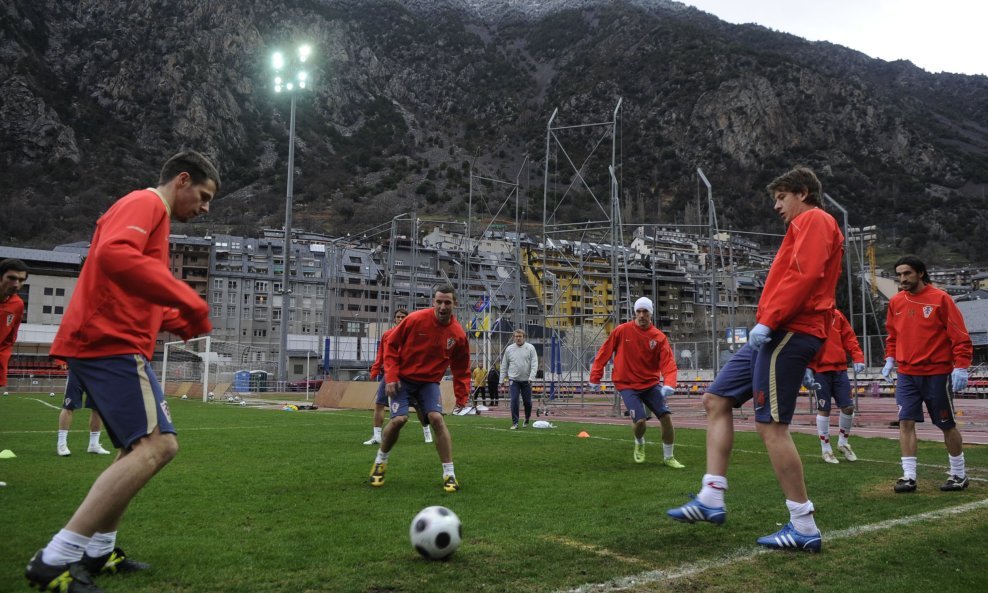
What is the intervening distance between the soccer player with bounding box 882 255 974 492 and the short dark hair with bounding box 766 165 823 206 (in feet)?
9.23

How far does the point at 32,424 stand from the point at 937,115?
8533 inches

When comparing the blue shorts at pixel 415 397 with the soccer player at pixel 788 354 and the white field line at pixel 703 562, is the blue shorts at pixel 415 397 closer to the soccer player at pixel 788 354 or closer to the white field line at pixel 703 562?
the white field line at pixel 703 562

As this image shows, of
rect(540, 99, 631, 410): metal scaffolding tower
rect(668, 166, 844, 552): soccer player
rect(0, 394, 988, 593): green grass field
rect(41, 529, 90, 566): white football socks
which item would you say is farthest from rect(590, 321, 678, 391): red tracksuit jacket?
rect(540, 99, 631, 410): metal scaffolding tower

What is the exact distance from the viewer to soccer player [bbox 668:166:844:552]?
408cm

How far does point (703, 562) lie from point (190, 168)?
3.41 metres

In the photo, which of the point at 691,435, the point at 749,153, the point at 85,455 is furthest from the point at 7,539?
the point at 749,153

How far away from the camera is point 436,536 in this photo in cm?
384

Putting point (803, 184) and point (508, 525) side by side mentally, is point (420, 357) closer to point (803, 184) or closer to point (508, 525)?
point (508, 525)

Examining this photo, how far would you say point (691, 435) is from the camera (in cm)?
1312

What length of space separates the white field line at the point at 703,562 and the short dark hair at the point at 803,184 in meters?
2.12

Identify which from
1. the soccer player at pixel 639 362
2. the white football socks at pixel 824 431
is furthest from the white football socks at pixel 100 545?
the white football socks at pixel 824 431

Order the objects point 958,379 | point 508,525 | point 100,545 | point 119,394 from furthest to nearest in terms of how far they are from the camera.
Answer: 1. point 958,379
2. point 508,525
3. point 100,545
4. point 119,394

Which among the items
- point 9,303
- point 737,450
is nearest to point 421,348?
point 9,303

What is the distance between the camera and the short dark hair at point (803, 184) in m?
4.44
